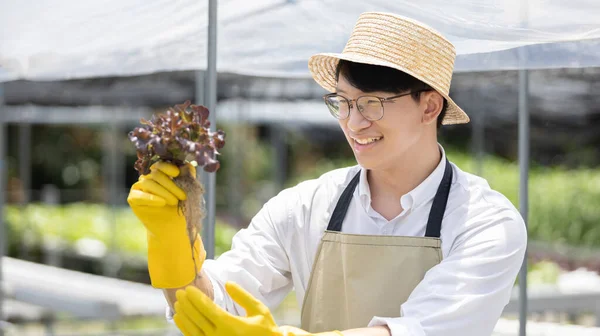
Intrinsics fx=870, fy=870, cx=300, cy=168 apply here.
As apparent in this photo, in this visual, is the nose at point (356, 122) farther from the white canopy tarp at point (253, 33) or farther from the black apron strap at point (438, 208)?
the white canopy tarp at point (253, 33)

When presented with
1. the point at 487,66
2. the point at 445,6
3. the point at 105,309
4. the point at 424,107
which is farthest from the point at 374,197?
the point at 105,309

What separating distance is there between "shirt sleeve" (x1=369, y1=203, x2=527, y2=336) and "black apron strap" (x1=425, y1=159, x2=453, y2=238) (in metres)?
0.07

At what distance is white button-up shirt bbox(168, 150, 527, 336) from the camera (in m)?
1.64

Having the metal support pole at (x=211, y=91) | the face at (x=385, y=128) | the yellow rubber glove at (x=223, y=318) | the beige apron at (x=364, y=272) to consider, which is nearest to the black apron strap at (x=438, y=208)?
the beige apron at (x=364, y=272)

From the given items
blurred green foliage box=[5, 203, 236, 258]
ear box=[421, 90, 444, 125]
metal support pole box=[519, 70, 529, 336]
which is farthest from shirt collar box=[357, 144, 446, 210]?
blurred green foliage box=[5, 203, 236, 258]

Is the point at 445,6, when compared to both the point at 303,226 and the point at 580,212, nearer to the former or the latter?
the point at 303,226

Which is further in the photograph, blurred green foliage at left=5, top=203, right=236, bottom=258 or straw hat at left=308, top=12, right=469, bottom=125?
blurred green foliage at left=5, top=203, right=236, bottom=258

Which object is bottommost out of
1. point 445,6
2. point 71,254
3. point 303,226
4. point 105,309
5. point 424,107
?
point 71,254

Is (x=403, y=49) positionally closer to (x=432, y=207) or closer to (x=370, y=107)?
(x=370, y=107)

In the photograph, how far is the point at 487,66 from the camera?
95.8 inches

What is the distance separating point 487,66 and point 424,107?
67cm

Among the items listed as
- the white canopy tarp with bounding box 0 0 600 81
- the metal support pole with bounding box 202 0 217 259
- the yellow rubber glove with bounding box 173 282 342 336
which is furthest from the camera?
the metal support pole with bounding box 202 0 217 259

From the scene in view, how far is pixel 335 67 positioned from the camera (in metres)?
2.04

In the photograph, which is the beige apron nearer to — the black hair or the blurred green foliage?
the black hair
